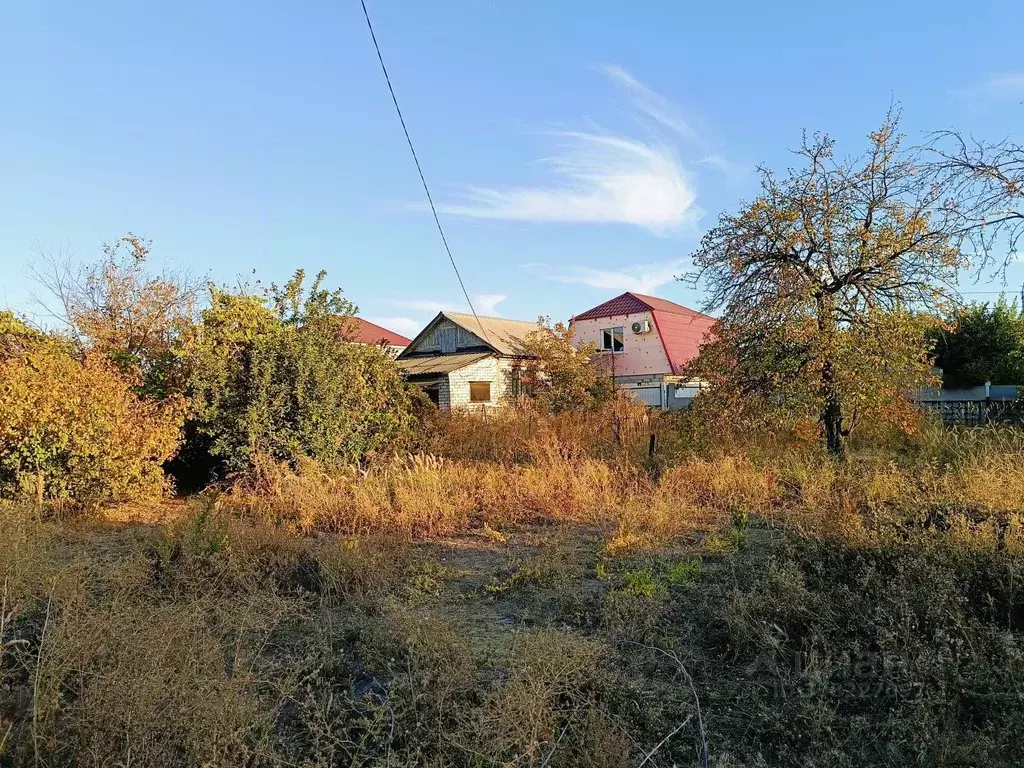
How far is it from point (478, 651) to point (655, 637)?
103 cm

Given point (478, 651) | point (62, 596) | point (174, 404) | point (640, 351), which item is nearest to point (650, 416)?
point (174, 404)

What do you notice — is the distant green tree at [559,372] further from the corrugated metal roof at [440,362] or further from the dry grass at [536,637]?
the dry grass at [536,637]

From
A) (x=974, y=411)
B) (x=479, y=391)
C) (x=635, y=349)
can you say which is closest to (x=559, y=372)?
(x=479, y=391)

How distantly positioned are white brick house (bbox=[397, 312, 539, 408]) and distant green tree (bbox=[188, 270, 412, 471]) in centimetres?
1007

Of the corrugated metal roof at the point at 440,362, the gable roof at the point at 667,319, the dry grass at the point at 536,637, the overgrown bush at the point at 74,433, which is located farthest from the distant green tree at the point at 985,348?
the overgrown bush at the point at 74,433

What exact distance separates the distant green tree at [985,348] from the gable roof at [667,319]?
9.18m

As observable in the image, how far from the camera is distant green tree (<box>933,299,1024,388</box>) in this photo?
23078 millimetres

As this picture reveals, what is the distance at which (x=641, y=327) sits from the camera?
25.6 m

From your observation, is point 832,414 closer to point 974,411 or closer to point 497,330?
point 974,411

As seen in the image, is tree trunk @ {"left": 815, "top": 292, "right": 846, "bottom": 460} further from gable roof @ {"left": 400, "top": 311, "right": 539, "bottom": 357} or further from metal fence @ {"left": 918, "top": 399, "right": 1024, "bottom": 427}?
gable roof @ {"left": 400, "top": 311, "right": 539, "bottom": 357}

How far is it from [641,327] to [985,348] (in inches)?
532

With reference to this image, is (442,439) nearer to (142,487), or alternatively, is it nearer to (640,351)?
(142,487)

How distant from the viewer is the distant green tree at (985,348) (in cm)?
2308

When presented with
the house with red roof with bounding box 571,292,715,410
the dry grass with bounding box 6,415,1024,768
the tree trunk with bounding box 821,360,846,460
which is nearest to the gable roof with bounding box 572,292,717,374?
the house with red roof with bounding box 571,292,715,410
